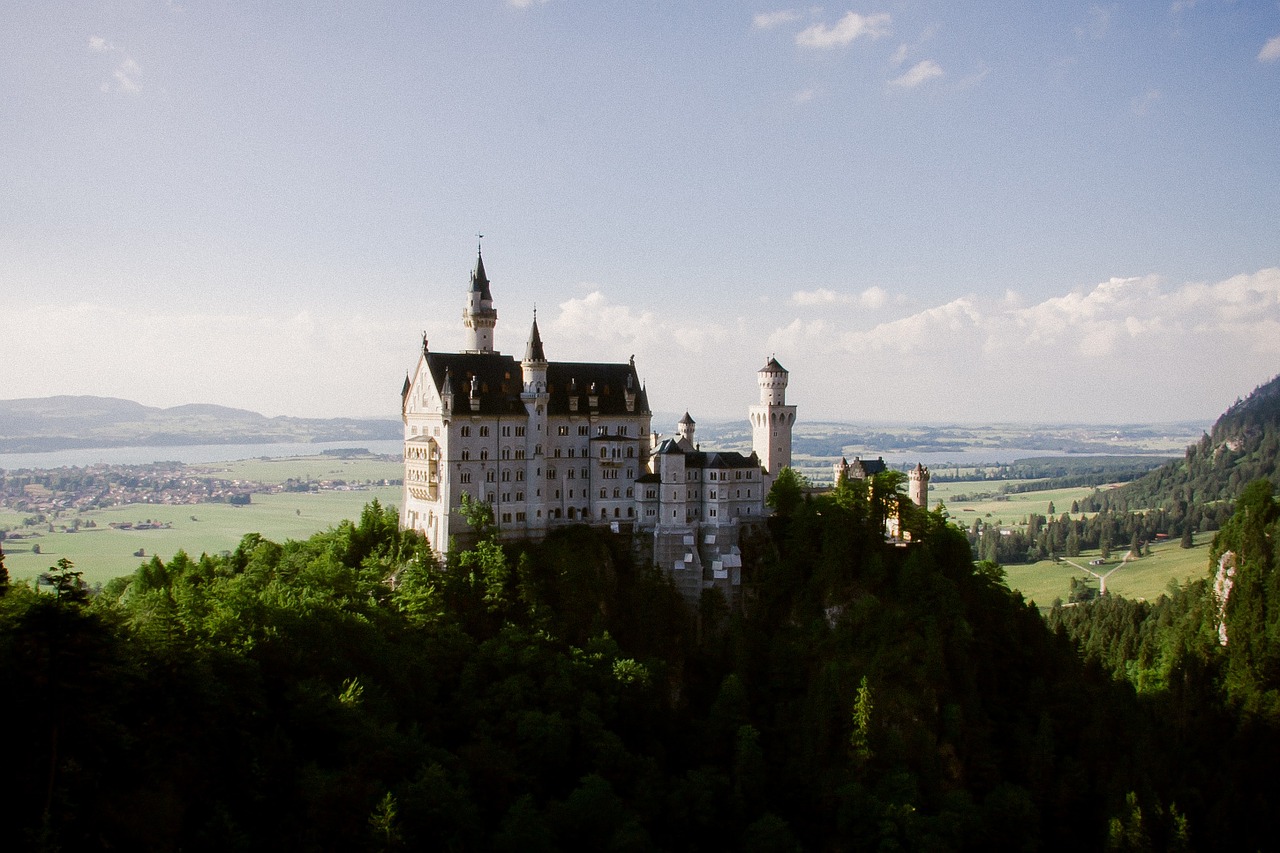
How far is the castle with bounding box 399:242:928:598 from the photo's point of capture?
77125 millimetres

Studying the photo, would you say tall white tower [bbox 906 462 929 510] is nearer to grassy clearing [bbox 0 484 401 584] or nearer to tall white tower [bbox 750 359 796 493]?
tall white tower [bbox 750 359 796 493]

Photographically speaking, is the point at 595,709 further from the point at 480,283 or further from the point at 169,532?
the point at 169,532

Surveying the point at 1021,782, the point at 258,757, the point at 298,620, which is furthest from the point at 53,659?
the point at 1021,782

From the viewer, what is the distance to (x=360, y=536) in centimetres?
8012

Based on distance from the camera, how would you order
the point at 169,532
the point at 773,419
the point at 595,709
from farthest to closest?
the point at 169,532
the point at 773,419
the point at 595,709

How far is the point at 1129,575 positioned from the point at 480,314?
143643mm

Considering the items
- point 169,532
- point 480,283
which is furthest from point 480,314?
point 169,532

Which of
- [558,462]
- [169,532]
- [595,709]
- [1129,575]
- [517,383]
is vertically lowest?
[1129,575]

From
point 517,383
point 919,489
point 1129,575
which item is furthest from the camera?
point 1129,575

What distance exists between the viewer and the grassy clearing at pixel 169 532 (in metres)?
113

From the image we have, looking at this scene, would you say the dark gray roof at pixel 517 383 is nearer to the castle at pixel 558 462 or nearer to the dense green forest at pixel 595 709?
the castle at pixel 558 462

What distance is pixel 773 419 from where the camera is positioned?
87.4m

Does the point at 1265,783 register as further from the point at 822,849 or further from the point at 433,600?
the point at 433,600

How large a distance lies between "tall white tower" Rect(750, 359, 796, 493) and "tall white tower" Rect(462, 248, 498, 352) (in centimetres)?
2312
